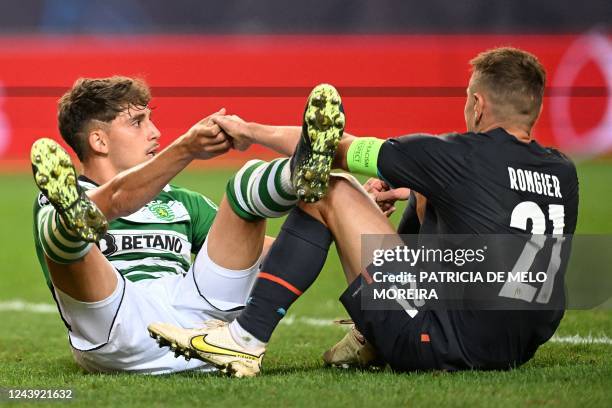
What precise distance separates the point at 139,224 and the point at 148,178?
1.35 ft

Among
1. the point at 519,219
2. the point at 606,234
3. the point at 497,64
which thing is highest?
the point at 497,64

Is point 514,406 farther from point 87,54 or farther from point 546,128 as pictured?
point 87,54

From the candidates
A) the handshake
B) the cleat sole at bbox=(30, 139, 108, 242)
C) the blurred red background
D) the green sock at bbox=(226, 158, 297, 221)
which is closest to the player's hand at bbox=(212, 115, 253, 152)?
the handshake

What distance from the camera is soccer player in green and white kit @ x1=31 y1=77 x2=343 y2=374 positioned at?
12.1 ft

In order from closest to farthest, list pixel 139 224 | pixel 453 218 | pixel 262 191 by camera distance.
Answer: pixel 453 218
pixel 262 191
pixel 139 224

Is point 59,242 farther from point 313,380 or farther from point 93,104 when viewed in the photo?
point 93,104

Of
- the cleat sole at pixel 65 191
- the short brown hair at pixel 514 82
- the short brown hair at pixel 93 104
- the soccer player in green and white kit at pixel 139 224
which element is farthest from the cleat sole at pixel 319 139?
the short brown hair at pixel 93 104

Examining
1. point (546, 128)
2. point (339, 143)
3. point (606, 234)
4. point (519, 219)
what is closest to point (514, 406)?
point (519, 219)

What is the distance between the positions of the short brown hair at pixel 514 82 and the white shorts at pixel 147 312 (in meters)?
1.12

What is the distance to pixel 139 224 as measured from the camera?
4398 millimetres

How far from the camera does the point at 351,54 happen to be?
14.4 m

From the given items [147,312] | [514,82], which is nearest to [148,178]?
[147,312]

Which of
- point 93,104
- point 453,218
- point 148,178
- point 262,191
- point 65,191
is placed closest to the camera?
point 65,191

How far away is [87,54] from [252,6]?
242 cm
